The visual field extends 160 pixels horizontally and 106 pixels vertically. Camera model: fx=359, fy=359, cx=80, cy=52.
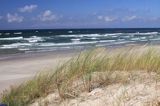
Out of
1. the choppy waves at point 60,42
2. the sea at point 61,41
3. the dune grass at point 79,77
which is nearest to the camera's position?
the dune grass at point 79,77

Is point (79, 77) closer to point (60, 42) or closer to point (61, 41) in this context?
point (60, 42)

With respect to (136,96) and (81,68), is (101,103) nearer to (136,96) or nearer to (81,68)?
(136,96)

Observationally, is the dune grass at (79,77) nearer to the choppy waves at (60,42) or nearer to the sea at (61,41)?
the sea at (61,41)

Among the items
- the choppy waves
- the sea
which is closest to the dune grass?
the sea

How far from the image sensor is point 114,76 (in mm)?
5719

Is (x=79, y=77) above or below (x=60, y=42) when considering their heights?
above

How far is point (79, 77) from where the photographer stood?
596 centimetres

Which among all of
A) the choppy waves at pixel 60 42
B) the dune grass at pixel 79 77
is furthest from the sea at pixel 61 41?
the dune grass at pixel 79 77

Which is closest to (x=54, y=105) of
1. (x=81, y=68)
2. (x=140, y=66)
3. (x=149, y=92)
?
(x=81, y=68)

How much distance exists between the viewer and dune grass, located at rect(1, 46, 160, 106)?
5574 mm

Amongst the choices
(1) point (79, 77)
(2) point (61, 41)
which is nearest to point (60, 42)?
(2) point (61, 41)

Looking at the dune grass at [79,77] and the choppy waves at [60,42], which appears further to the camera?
the choppy waves at [60,42]

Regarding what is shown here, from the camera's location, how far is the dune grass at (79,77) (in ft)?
18.3

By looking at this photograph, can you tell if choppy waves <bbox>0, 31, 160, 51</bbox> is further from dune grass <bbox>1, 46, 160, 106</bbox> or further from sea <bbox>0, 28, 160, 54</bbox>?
dune grass <bbox>1, 46, 160, 106</bbox>
